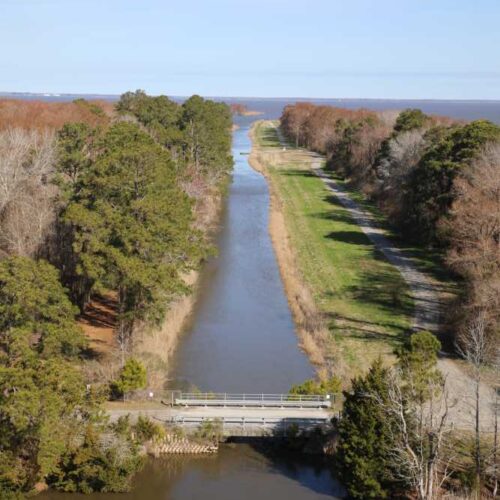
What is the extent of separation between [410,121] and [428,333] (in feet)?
157

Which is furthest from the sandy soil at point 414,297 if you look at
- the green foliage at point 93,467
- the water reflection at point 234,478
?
the green foliage at point 93,467

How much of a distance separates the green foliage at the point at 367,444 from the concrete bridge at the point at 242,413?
148 inches

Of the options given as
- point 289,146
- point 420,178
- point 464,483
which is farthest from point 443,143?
point 289,146

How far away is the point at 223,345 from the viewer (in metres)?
35.0

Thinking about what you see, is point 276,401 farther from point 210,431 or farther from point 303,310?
point 303,310

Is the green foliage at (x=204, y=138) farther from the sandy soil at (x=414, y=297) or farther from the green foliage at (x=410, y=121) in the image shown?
the green foliage at (x=410, y=121)

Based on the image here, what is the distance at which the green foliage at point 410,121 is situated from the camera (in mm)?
68438

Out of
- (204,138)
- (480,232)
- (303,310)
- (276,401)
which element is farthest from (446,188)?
(276,401)

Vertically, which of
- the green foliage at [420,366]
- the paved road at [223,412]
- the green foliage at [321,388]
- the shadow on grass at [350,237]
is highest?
the green foliage at [420,366]

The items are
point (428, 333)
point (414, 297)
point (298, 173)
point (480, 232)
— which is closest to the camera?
point (428, 333)

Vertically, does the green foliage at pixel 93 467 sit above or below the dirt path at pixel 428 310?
below

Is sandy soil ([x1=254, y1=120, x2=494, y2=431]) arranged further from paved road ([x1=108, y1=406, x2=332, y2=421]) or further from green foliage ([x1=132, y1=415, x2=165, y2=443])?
green foliage ([x1=132, y1=415, x2=165, y2=443])

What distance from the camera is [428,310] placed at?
3872cm

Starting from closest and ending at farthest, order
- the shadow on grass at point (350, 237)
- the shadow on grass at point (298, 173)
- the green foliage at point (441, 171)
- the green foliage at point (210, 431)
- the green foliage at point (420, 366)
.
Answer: the green foliage at point (420, 366)
the green foliage at point (210, 431)
the green foliage at point (441, 171)
the shadow on grass at point (350, 237)
the shadow on grass at point (298, 173)
